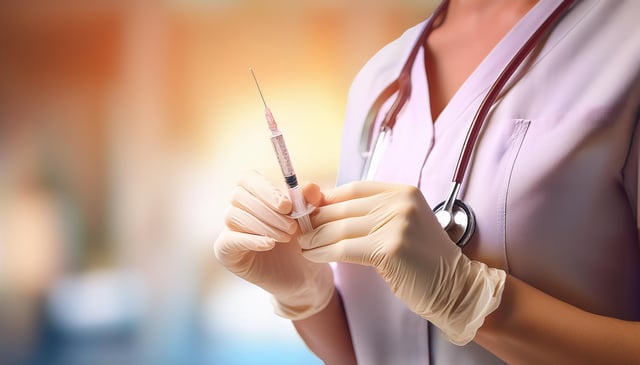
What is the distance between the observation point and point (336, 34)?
1.21 m

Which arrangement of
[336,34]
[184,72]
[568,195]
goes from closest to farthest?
1. [568,195]
2. [336,34]
3. [184,72]

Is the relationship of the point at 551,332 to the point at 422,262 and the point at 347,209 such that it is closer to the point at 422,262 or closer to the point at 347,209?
the point at 422,262

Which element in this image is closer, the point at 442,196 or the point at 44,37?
the point at 442,196

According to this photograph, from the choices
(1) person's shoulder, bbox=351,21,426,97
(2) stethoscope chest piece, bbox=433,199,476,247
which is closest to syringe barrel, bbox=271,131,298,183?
(2) stethoscope chest piece, bbox=433,199,476,247

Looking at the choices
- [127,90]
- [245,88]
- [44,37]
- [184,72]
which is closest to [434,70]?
[245,88]

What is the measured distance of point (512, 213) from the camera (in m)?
0.70

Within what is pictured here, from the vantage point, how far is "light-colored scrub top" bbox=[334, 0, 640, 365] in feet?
2.21

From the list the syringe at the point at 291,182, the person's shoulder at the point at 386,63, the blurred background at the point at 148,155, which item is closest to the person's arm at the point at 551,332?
the syringe at the point at 291,182

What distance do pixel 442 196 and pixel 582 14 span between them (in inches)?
10.7

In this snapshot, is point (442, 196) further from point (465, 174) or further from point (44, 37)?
point (44, 37)

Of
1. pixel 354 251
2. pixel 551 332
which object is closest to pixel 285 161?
pixel 354 251

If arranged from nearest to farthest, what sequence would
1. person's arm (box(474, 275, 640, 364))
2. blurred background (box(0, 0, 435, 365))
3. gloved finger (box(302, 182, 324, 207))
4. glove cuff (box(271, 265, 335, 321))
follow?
person's arm (box(474, 275, 640, 364)) < gloved finger (box(302, 182, 324, 207)) < glove cuff (box(271, 265, 335, 321)) < blurred background (box(0, 0, 435, 365))

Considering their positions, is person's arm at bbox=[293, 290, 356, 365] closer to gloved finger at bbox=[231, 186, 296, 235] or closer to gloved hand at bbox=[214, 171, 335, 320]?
gloved hand at bbox=[214, 171, 335, 320]

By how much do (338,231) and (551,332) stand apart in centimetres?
26
